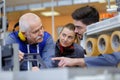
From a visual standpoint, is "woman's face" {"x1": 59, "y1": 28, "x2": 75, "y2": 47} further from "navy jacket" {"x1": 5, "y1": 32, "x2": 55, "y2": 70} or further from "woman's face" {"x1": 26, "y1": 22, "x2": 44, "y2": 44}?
"woman's face" {"x1": 26, "y1": 22, "x2": 44, "y2": 44}

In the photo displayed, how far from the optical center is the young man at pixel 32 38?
1393 mm

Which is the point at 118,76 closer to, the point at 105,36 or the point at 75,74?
the point at 75,74

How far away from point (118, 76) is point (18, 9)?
17.8ft

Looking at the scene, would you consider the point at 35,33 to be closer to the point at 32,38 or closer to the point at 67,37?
the point at 32,38

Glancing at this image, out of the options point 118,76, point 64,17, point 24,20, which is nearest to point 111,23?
point 24,20

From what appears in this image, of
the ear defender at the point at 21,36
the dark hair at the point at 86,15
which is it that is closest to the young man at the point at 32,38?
the ear defender at the point at 21,36

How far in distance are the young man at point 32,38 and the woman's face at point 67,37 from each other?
0.33 feet

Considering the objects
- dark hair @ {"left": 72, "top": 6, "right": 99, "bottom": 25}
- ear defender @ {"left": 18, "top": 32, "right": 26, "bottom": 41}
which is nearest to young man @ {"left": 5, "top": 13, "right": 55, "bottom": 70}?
ear defender @ {"left": 18, "top": 32, "right": 26, "bottom": 41}

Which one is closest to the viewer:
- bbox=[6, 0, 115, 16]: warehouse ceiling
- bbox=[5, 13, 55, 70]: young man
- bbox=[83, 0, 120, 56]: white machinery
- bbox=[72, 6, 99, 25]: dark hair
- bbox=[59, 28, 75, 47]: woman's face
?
bbox=[83, 0, 120, 56]: white machinery

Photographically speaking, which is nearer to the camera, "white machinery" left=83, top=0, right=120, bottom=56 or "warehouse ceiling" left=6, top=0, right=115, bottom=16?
"white machinery" left=83, top=0, right=120, bottom=56

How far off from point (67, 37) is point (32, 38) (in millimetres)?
293

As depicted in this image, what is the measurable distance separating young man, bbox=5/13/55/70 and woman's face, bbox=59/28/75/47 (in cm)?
10

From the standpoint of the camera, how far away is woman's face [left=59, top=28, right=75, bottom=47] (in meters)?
1.65

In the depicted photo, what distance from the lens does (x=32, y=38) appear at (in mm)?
1411
